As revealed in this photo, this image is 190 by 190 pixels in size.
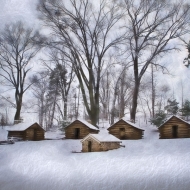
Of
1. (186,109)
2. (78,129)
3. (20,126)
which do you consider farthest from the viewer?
(78,129)

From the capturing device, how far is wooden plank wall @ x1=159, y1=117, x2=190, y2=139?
88.4 inches

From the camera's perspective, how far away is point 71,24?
2.96 meters

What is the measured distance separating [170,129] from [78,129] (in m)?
0.98

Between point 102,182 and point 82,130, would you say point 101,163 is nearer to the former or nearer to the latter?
point 102,182

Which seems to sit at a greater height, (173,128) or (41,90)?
(41,90)

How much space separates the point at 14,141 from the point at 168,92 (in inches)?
62.0

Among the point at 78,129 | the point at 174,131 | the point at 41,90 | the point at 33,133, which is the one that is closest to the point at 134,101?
the point at 174,131

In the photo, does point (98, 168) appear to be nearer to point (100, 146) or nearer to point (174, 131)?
point (100, 146)

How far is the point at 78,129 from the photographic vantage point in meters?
2.73

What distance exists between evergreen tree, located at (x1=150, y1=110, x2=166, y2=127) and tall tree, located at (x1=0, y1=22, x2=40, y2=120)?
4.19ft

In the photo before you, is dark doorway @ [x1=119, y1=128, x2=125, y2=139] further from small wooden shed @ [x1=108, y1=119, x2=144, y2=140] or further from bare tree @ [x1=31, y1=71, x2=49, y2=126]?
bare tree @ [x1=31, y1=71, x2=49, y2=126]

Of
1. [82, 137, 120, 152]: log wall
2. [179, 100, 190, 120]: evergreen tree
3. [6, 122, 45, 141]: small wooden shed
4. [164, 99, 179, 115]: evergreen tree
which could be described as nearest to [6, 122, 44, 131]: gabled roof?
[6, 122, 45, 141]: small wooden shed

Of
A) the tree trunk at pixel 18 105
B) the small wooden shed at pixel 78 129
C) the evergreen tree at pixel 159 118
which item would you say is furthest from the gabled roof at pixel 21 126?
the evergreen tree at pixel 159 118

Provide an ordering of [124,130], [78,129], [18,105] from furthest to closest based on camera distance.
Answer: [124,130] → [78,129] → [18,105]
